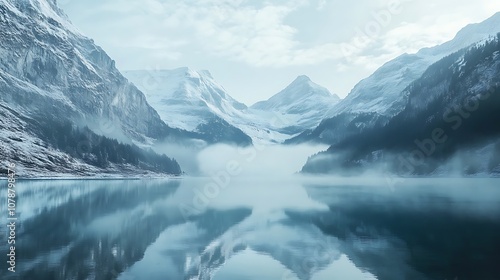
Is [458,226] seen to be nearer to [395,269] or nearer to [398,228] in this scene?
[398,228]

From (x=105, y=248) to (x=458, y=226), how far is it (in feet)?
157

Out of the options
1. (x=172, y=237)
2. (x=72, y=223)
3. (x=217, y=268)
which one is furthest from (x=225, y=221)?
(x=217, y=268)

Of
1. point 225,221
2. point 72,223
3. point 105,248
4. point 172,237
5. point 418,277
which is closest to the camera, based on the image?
point 418,277

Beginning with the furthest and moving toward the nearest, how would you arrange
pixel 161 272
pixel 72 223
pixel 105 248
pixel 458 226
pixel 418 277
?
pixel 72 223 < pixel 458 226 < pixel 105 248 < pixel 161 272 < pixel 418 277

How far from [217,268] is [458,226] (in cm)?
3886

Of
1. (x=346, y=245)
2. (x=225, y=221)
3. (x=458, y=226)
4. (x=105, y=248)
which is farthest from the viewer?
(x=225, y=221)

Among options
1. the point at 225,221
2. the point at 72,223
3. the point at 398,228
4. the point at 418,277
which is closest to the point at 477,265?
the point at 418,277

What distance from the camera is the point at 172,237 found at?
5469 cm

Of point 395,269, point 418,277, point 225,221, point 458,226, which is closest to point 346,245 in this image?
point 395,269

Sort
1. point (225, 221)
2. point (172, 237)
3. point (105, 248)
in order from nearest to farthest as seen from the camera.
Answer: point (105, 248), point (172, 237), point (225, 221)

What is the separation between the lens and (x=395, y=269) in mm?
37062

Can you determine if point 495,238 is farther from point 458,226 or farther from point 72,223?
point 72,223

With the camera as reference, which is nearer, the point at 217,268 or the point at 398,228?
the point at 217,268

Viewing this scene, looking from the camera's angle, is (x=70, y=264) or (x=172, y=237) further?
(x=172, y=237)
